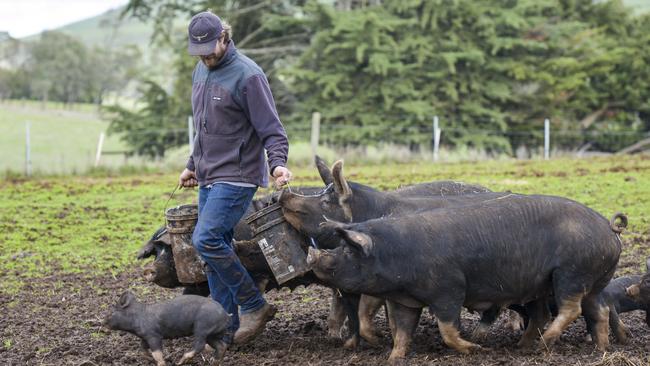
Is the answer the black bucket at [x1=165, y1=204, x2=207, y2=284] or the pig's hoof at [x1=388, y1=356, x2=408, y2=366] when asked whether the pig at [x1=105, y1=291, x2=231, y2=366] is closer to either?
the black bucket at [x1=165, y1=204, x2=207, y2=284]

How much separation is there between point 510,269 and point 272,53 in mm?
27255

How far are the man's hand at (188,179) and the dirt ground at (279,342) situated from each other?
132 centimetres

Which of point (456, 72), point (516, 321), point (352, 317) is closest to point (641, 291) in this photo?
point (516, 321)

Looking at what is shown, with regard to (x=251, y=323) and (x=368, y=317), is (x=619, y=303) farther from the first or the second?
(x=251, y=323)

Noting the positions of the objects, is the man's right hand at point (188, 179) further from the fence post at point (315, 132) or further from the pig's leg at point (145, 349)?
the fence post at point (315, 132)

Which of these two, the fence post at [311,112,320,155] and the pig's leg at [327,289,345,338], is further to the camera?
the fence post at [311,112,320,155]

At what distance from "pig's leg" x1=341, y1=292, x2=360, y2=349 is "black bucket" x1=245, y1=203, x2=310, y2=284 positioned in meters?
0.57

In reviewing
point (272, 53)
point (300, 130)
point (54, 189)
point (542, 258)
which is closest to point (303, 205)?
point (542, 258)

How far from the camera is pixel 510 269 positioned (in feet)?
21.8

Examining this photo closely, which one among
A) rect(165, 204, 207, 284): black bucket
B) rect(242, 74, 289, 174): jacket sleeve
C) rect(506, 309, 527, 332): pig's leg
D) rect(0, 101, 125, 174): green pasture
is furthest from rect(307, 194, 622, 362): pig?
rect(0, 101, 125, 174): green pasture

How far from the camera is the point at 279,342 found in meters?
7.50

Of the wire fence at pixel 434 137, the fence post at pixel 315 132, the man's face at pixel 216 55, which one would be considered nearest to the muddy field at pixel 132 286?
the man's face at pixel 216 55

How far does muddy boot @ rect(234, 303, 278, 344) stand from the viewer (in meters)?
7.08

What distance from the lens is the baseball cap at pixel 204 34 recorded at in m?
6.53
